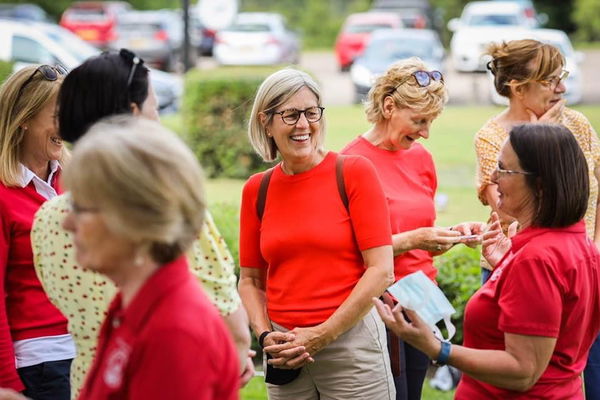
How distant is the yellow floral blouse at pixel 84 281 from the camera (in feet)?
8.39

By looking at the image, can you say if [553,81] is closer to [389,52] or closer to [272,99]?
[272,99]

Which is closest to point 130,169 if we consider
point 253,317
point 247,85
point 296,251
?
point 296,251

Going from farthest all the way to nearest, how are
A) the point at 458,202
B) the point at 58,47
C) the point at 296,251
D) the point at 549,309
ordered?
the point at 58,47, the point at 458,202, the point at 296,251, the point at 549,309

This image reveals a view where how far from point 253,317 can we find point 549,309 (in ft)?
4.66

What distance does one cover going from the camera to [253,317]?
372 cm

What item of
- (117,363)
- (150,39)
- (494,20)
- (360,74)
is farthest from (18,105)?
(494,20)

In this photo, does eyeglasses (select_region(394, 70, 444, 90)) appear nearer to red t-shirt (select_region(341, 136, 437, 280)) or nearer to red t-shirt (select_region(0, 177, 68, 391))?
red t-shirt (select_region(341, 136, 437, 280))

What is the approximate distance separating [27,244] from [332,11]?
48.2m

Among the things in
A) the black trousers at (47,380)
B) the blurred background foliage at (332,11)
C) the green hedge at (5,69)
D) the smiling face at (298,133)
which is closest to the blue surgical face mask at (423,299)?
the smiling face at (298,133)

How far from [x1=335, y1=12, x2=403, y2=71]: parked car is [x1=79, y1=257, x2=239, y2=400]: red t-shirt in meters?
27.6

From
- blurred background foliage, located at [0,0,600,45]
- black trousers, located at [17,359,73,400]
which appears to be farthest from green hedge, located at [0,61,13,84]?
blurred background foliage, located at [0,0,600,45]

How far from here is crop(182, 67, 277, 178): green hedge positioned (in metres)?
12.9

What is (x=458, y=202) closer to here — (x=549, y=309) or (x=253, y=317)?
(x=253, y=317)

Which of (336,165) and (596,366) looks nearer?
(336,165)
